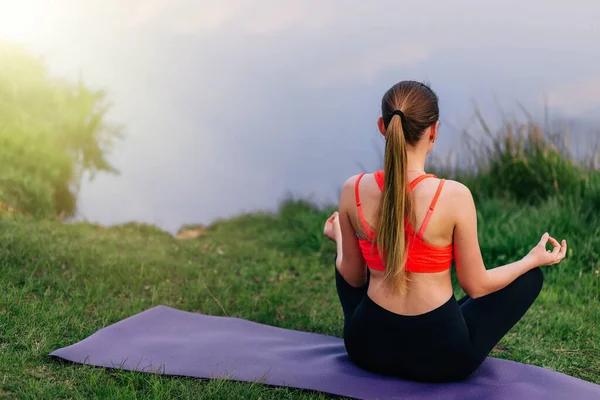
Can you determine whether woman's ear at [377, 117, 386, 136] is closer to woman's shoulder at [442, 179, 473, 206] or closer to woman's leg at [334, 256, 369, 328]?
woman's shoulder at [442, 179, 473, 206]

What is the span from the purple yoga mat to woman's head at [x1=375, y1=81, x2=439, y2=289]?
523mm

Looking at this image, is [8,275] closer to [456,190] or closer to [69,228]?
[69,228]

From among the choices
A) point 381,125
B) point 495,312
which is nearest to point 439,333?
point 495,312

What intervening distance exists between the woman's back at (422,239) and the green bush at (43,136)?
4.68 meters

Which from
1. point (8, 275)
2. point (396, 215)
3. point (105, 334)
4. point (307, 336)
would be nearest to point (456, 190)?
point (396, 215)

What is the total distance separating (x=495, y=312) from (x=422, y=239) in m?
0.48

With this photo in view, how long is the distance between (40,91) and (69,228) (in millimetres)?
2787

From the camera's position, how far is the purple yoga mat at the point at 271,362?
2.42m

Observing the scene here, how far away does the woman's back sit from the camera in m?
2.17

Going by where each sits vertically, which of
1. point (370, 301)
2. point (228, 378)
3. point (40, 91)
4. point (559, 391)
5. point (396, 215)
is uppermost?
point (40, 91)

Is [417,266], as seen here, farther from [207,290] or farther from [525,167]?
[525,167]

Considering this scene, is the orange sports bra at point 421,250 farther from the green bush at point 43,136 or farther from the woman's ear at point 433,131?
the green bush at point 43,136

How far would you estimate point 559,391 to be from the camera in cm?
246

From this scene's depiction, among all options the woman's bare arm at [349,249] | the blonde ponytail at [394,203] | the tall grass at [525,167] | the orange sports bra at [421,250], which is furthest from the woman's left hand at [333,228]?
the tall grass at [525,167]
